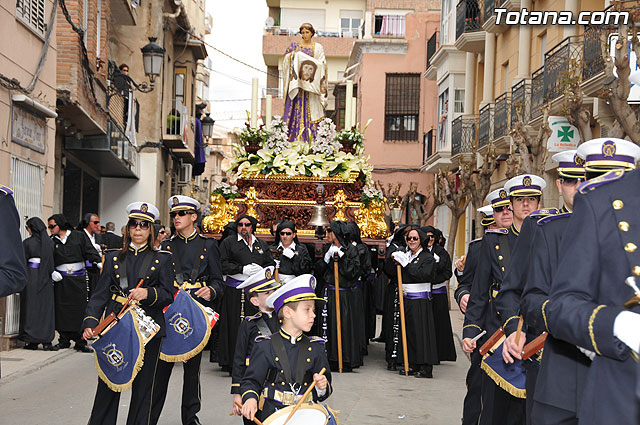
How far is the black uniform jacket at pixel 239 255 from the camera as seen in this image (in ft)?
38.1

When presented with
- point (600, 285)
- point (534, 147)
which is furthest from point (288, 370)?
point (534, 147)

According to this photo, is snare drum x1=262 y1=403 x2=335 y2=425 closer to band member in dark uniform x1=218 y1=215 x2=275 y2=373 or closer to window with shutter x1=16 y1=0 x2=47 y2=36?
band member in dark uniform x1=218 y1=215 x2=275 y2=373

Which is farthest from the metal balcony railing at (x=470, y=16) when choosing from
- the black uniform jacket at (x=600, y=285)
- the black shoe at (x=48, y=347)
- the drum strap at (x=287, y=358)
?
the black uniform jacket at (x=600, y=285)

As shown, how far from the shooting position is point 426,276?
488 inches

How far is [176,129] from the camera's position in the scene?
30.5 metres

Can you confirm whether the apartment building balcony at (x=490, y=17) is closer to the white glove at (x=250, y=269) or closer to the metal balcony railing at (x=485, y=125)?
the metal balcony railing at (x=485, y=125)

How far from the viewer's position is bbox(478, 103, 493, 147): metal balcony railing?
86.8 ft

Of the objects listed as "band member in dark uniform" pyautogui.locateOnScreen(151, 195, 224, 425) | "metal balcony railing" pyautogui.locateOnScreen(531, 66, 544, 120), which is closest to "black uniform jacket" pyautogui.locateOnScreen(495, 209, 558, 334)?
"band member in dark uniform" pyautogui.locateOnScreen(151, 195, 224, 425)

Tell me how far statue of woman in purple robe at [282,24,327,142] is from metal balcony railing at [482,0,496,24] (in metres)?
11.1

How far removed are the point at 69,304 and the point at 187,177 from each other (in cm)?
2379

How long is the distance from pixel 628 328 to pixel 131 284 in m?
4.77

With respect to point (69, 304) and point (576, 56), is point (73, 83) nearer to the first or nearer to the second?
point (69, 304)

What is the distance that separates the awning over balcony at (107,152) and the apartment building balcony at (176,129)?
10.2ft

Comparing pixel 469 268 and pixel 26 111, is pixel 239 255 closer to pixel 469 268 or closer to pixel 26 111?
pixel 469 268
